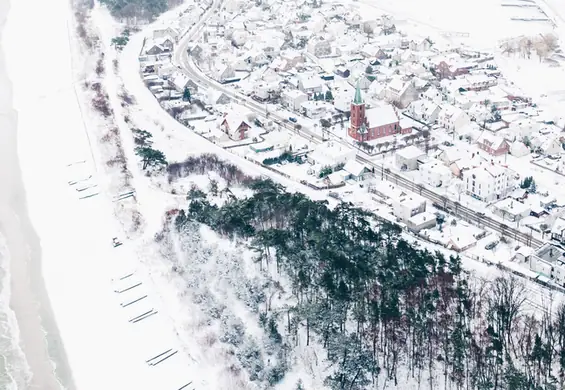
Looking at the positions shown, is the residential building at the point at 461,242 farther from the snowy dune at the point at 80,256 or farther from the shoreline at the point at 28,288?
the shoreline at the point at 28,288

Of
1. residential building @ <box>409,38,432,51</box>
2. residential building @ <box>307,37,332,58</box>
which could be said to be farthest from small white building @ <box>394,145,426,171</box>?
residential building @ <box>307,37,332,58</box>

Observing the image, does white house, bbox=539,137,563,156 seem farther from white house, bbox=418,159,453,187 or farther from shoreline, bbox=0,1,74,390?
shoreline, bbox=0,1,74,390

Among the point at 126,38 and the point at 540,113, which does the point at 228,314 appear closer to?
the point at 540,113

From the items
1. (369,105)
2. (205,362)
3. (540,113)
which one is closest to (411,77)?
(369,105)

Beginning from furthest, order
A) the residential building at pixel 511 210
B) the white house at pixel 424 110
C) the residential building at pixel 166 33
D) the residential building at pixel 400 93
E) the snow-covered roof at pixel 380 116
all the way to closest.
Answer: the residential building at pixel 166 33 < the residential building at pixel 400 93 < the white house at pixel 424 110 < the snow-covered roof at pixel 380 116 < the residential building at pixel 511 210

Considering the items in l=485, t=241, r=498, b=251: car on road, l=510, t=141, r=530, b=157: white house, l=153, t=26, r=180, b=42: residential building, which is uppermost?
l=153, t=26, r=180, b=42: residential building

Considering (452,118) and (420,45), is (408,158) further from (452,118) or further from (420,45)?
(420,45)

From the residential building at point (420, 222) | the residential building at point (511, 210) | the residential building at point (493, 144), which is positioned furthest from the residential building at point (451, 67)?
the residential building at point (420, 222)
